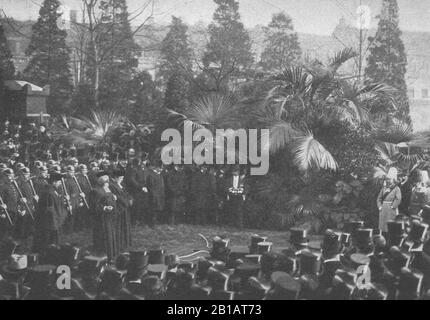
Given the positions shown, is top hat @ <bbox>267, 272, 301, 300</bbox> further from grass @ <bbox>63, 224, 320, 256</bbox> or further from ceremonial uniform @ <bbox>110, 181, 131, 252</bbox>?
ceremonial uniform @ <bbox>110, 181, 131, 252</bbox>

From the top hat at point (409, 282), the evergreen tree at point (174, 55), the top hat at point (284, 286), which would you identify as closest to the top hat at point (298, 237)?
the top hat at point (284, 286)

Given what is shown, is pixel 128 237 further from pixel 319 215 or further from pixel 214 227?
pixel 319 215

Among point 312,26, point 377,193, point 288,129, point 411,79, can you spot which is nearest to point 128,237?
point 288,129

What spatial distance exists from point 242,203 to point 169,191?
1671mm

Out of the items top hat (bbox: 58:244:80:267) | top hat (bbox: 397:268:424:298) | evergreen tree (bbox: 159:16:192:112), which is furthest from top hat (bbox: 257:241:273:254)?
evergreen tree (bbox: 159:16:192:112)

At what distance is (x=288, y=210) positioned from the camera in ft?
34.9

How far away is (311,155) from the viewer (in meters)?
10.4

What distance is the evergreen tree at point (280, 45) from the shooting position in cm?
1118

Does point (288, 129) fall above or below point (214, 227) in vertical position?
above

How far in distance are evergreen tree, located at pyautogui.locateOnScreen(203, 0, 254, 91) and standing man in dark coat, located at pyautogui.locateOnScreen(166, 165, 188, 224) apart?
2008 mm

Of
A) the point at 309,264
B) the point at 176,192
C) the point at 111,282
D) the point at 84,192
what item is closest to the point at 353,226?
the point at 309,264

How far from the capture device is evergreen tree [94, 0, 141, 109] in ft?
38.2

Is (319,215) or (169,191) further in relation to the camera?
(169,191)
